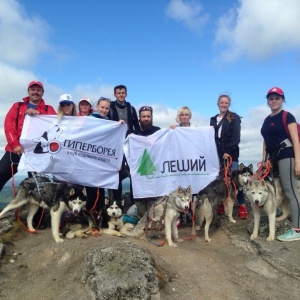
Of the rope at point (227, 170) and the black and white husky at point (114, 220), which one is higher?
the rope at point (227, 170)

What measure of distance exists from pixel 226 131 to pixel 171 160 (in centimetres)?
176

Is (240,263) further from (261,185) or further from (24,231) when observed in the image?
(24,231)

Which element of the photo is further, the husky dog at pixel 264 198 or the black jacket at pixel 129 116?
the black jacket at pixel 129 116

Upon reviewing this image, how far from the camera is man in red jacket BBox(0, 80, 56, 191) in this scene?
7.36 metres

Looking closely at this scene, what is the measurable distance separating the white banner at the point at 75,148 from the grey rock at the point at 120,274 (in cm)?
283

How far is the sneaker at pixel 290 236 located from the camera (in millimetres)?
6891

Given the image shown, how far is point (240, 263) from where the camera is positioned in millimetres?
6527

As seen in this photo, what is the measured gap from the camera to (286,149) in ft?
22.6

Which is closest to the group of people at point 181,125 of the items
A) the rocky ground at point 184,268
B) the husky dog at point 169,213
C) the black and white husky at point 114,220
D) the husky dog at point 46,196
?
the black and white husky at point 114,220

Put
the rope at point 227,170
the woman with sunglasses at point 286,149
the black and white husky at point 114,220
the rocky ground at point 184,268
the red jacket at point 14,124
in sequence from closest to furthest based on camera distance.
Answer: the rocky ground at point 184,268 < the woman with sunglasses at point 286,149 < the red jacket at point 14,124 < the black and white husky at point 114,220 < the rope at point 227,170

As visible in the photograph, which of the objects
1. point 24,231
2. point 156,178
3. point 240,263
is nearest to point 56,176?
point 24,231

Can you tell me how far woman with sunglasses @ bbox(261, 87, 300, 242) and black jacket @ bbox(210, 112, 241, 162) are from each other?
150cm

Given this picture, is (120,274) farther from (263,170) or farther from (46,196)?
(263,170)

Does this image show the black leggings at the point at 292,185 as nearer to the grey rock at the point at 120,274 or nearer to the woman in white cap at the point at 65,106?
the grey rock at the point at 120,274
